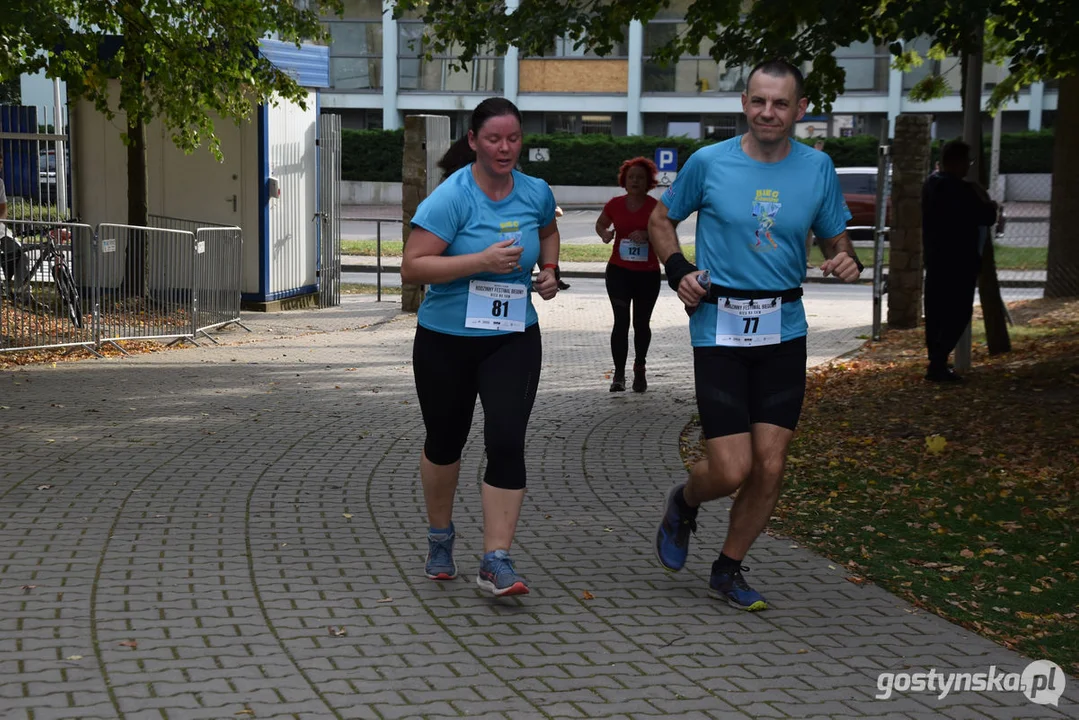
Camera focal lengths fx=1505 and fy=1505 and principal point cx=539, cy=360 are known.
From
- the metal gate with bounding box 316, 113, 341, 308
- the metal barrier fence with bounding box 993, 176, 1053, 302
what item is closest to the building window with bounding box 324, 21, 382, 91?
the metal barrier fence with bounding box 993, 176, 1053, 302

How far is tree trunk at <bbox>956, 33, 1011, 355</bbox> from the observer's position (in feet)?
39.1

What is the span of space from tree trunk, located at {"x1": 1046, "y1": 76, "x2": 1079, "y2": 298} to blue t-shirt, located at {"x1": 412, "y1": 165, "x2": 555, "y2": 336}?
13953 mm

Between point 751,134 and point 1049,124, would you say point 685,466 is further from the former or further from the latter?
point 1049,124

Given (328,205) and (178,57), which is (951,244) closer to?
(178,57)

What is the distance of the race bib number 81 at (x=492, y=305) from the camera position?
17.5 ft

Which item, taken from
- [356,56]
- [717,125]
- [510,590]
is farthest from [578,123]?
[510,590]

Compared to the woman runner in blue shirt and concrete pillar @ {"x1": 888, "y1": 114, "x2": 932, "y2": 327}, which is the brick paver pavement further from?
concrete pillar @ {"x1": 888, "y1": 114, "x2": 932, "y2": 327}

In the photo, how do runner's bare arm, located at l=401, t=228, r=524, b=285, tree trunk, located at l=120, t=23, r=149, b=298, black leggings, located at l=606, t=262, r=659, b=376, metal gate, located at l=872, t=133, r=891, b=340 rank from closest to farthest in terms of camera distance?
1. runner's bare arm, located at l=401, t=228, r=524, b=285
2. black leggings, located at l=606, t=262, r=659, b=376
3. tree trunk, located at l=120, t=23, r=149, b=298
4. metal gate, located at l=872, t=133, r=891, b=340

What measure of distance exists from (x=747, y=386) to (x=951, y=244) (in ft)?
21.3

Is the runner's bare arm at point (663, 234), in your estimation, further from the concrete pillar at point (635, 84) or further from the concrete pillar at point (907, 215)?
the concrete pillar at point (635, 84)

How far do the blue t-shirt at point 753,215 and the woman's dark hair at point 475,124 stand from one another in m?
0.67

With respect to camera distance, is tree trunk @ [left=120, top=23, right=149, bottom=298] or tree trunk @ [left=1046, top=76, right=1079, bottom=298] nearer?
tree trunk @ [left=120, top=23, right=149, bottom=298]

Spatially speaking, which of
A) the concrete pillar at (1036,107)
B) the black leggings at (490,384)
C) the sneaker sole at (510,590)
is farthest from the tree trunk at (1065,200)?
the concrete pillar at (1036,107)

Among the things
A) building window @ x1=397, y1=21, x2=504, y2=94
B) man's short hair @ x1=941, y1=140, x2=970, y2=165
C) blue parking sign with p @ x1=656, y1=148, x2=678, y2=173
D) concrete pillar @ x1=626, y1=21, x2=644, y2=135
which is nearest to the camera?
man's short hair @ x1=941, y1=140, x2=970, y2=165
